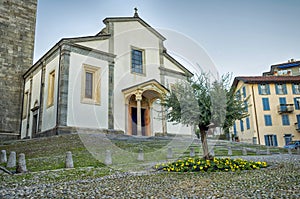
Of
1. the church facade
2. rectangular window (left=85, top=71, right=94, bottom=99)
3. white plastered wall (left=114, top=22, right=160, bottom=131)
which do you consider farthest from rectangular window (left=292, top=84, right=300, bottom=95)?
rectangular window (left=85, top=71, right=94, bottom=99)

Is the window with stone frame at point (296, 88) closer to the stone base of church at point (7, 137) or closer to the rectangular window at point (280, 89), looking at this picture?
the rectangular window at point (280, 89)

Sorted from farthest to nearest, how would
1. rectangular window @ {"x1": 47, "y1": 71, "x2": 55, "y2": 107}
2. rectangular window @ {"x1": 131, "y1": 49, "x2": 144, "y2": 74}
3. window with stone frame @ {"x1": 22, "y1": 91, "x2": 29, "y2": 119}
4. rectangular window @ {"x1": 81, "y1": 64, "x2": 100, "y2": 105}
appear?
window with stone frame @ {"x1": 22, "y1": 91, "x2": 29, "y2": 119}, rectangular window @ {"x1": 131, "y1": 49, "x2": 144, "y2": 74}, rectangular window @ {"x1": 47, "y1": 71, "x2": 55, "y2": 107}, rectangular window @ {"x1": 81, "y1": 64, "x2": 100, "y2": 105}

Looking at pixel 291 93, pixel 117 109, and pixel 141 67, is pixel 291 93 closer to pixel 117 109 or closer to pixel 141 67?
pixel 141 67

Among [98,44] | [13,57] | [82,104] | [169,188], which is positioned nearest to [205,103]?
[169,188]

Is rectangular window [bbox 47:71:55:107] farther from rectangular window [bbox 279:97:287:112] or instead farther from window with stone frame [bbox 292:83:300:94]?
window with stone frame [bbox 292:83:300:94]

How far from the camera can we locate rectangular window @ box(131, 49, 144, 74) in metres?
22.1

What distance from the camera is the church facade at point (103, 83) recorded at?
1788cm

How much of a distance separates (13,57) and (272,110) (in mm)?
28055

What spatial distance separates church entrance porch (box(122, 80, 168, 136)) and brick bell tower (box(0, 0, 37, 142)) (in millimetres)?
10789

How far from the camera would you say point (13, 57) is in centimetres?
2438

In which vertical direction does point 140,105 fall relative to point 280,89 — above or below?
below

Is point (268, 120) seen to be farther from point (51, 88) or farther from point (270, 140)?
point (51, 88)

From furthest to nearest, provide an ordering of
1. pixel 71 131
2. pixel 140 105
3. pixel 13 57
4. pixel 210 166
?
pixel 13 57 < pixel 140 105 < pixel 71 131 < pixel 210 166

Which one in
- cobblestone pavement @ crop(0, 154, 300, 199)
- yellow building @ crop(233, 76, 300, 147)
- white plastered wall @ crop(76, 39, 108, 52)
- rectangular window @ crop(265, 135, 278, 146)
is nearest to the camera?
cobblestone pavement @ crop(0, 154, 300, 199)
